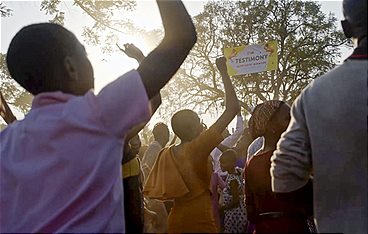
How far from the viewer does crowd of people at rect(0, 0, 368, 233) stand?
1.78 metres

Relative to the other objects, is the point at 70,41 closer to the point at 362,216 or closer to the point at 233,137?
the point at 362,216

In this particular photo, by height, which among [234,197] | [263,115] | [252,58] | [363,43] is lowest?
[234,197]

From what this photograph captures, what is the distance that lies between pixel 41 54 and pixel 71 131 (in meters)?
0.28

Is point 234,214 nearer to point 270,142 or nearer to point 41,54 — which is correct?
point 270,142

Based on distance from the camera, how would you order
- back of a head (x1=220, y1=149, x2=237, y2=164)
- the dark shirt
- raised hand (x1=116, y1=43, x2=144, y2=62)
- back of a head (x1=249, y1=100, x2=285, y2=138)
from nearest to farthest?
raised hand (x1=116, y1=43, x2=144, y2=62) → the dark shirt → back of a head (x1=249, y1=100, x2=285, y2=138) → back of a head (x1=220, y1=149, x2=237, y2=164)

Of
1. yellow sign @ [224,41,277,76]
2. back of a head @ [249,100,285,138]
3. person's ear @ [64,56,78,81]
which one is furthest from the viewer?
yellow sign @ [224,41,277,76]

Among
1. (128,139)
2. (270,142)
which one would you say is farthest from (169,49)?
(270,142)

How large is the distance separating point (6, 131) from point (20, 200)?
0.24 meters

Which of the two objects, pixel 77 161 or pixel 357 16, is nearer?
pixel 77 161

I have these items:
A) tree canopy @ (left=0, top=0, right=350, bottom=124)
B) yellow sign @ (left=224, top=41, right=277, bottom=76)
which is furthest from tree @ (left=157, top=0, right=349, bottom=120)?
yellow sign @ (left=224, top=41, right=277, bottom=76)

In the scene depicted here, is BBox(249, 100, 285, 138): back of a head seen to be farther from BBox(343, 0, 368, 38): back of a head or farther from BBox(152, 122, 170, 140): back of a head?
BBox(152, 122, 170, 140): back of a head

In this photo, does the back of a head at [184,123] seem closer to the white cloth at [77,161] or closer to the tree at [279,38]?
the white cloth at [77,161]

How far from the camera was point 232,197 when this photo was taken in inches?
223

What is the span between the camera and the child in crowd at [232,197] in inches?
218
